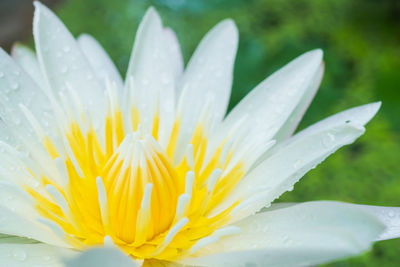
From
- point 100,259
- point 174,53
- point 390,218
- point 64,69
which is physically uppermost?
point 174,53

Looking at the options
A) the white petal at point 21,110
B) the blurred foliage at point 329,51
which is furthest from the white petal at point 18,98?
the blurred foliage at point 329,51

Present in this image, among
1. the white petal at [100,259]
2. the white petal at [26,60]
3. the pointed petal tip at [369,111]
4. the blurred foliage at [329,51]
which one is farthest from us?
the blurred foliage at [329,51]

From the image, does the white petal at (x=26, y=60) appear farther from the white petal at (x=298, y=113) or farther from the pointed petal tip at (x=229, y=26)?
the white petal at (x=298, y=113)

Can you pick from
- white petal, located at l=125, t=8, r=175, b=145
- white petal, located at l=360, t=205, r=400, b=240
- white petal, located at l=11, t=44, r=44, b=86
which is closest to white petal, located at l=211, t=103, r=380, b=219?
white petal, located at l=360, t=205, r=400, b=240

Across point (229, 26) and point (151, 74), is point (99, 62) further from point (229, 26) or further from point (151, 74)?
point (229, 26)

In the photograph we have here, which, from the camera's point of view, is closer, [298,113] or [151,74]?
[298,113]

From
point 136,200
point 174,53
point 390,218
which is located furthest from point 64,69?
point 390,218

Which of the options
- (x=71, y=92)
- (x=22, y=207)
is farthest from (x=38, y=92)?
(x=22, y=207)

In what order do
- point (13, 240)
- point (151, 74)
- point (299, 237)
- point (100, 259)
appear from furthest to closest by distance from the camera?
point (151, 74), point (13, 240), point (299, 237), point (100, 259)
